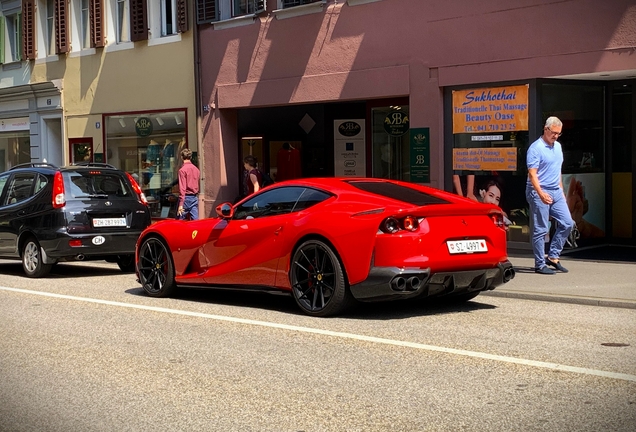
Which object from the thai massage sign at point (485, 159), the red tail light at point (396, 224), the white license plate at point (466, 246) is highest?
the thai massage sign at point (485, 159)

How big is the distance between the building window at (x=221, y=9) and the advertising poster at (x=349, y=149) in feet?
10.0

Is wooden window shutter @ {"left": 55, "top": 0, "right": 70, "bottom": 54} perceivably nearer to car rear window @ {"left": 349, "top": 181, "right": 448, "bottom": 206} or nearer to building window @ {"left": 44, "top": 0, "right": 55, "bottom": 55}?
building window @ {"left": 44, "top": 0, "right": 55, "bottom": 55}

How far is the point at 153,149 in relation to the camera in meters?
23.7

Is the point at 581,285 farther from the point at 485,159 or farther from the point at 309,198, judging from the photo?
the point at 485,159

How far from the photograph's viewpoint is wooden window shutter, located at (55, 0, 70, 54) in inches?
1033

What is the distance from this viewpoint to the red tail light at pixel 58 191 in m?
14.1

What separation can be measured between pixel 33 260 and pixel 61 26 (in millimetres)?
13482

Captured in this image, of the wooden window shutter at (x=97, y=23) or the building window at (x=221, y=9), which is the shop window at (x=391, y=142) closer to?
the building window at (x=221, y=9)

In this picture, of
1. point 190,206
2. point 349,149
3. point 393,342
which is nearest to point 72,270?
point 190,206

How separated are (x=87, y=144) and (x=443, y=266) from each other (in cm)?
1863

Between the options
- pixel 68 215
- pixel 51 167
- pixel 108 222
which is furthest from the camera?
pixel 51 167

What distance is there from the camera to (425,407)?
591 cm

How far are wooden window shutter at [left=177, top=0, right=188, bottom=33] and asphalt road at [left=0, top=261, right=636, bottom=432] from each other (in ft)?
40.4

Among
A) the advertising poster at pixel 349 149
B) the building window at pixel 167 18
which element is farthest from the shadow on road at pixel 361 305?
the building window at pixel 167 18
